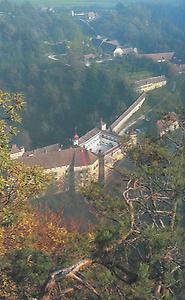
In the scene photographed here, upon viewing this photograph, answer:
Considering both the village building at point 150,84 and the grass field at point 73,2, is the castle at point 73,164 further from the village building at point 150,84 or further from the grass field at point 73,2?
the grass field at point 73,2

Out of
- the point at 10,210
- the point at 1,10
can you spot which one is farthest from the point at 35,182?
the point at 1,10

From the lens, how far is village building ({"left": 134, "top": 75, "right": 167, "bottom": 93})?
4303cm

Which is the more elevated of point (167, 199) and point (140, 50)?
point (167, 199)

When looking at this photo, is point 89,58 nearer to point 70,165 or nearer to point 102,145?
point 102,145

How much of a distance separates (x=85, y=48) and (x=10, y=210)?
189ft

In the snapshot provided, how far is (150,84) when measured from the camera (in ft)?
144

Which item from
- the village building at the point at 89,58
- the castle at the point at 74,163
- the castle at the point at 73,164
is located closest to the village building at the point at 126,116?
the castle at the point at 74,163

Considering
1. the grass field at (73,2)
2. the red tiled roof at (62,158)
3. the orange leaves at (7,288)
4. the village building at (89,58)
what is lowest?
the village building at (89,58)

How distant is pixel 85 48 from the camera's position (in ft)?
207

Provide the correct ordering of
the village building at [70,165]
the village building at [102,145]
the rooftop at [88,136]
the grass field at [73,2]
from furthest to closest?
1. the grass field at [73,2]
2. the rooftop at [88,136]
3. the village building at [102,145]
4. the village building at [70,165]

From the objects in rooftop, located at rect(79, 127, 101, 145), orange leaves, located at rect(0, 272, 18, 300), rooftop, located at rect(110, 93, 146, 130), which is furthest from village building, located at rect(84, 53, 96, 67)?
orange leaves, located at rect(0, 272, 18, 300)

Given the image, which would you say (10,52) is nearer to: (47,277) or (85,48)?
(85,48)

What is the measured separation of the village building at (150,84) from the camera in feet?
141

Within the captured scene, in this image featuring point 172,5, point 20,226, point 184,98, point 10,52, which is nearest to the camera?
point 20,226
